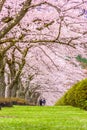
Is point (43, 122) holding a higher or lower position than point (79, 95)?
lower

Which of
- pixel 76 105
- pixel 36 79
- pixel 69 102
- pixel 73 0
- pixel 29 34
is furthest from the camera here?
pixel 36 79

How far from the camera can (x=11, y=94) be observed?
1345 inches

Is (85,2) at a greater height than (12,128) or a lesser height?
greater

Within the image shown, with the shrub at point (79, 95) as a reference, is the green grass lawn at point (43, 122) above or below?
below

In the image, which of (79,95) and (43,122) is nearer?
(43,122)

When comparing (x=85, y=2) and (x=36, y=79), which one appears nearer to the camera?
(x=85, y=2)

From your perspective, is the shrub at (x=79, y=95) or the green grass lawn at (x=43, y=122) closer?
the green grass lawn at (x=43, y=122)

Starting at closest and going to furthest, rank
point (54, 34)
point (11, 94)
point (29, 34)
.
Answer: point (29, 34), point (54, 34), point (11, 94)

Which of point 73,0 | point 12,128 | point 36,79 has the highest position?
point 73,0

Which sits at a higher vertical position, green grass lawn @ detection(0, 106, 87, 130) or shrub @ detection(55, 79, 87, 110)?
shrub @ detection(55, 79, 87, 110)

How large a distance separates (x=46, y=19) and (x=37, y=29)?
0.89m

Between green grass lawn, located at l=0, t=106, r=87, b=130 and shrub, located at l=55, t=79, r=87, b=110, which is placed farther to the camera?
shrub, located at l=55, t=79, r=87, b=110

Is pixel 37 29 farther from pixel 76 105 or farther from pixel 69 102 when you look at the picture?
pixel 69 102

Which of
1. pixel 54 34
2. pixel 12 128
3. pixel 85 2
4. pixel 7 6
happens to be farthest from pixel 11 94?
pixel 12 128
